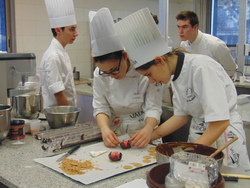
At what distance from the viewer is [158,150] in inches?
47.4

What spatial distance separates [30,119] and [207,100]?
116 cm

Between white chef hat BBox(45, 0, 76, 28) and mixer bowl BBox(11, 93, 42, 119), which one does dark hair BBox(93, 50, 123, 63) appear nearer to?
mixer bowl BBox(11, 93, 42, 119)

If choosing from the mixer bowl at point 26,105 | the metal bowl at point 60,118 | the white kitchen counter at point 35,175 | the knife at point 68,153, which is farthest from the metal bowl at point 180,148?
the mixer bowl at point 26,105

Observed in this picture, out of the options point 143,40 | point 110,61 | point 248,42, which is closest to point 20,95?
point 110,61

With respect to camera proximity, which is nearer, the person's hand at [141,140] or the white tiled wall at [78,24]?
the person's hand at [141,140]

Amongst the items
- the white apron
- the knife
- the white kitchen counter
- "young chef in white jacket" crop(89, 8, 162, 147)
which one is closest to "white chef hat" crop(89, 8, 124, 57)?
"young chef in white jacket" crop(89, 8, 162, 147)

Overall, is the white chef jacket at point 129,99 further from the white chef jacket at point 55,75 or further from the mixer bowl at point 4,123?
the white chef jacket at point 55,75

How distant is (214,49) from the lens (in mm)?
3627

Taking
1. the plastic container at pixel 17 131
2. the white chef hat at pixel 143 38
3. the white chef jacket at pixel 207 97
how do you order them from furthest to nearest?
the plastic container at pixel 17 131 < the white chef hat at pixel 143 38 < the white chef jacket at pixel 207 97

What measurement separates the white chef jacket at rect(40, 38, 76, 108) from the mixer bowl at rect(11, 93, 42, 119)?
0.41 metres

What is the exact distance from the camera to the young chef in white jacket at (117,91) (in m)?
1.61

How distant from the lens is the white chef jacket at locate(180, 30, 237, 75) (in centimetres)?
362

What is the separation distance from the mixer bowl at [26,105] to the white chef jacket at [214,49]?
2.23 metres

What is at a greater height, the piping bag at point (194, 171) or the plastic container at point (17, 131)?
the piping bag at point (194, 171)
